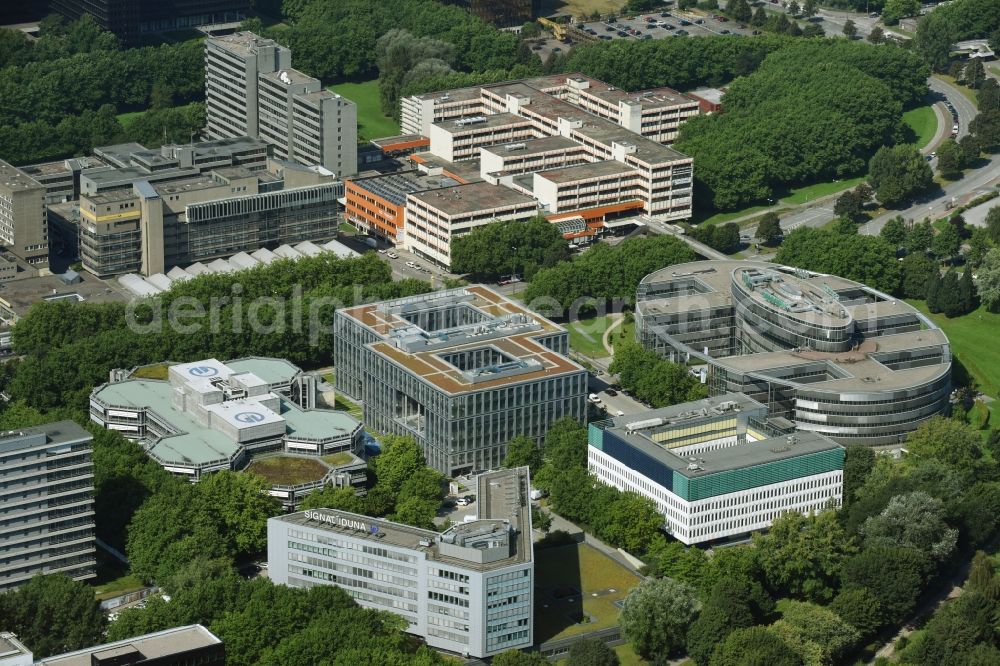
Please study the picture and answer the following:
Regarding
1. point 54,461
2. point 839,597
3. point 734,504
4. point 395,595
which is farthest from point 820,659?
point 54,461

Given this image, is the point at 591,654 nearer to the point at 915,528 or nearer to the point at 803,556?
the point at 803,556

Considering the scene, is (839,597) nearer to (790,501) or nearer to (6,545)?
(790,501)

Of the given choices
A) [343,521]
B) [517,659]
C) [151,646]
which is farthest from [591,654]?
[151,646]

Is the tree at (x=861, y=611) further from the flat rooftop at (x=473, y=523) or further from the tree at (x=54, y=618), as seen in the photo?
the tree at (x=54, y=618)

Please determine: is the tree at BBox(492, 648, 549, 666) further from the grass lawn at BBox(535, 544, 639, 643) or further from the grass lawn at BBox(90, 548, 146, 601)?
the grass lawn at BBox(90, 548, 146, 601)

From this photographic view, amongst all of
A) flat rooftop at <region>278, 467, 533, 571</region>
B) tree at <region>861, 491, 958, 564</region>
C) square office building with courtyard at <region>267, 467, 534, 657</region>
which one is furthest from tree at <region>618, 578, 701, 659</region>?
tree at <region>861, 491, 958, 564</region>

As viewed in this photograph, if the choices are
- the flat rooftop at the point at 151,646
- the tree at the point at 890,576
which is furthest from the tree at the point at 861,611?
the flat rooftop at the point at 151,646
